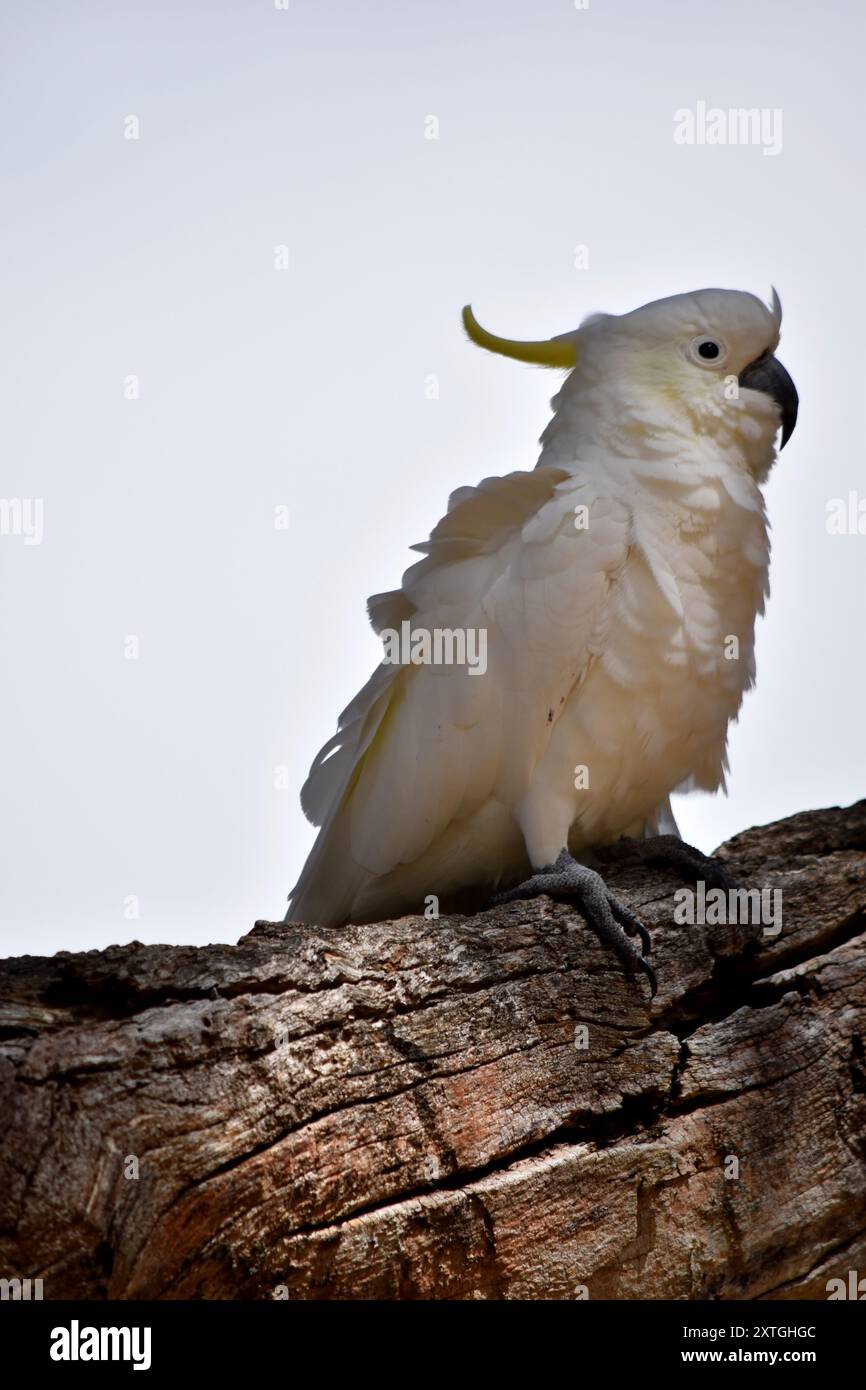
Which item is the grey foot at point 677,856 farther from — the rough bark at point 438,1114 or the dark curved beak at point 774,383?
the dark curved beak at point 774,383

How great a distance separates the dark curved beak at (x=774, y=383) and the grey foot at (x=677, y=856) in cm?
117

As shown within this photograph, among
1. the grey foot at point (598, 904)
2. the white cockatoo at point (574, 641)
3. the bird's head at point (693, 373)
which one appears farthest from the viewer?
the bird's head at point (693, 373)

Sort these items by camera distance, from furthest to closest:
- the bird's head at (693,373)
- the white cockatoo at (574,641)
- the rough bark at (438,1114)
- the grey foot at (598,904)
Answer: the bird's head at (693,373)
the white cockatoo at (574,641)
the grey foot at (598,904)
the rough bark at (438,1114)

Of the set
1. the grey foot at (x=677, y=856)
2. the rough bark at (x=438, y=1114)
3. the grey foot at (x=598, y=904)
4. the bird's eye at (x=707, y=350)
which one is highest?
the bird's eye at (x=707, y=350)

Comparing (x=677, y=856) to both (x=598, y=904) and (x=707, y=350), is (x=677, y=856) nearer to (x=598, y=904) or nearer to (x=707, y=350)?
(x=598, y=904)

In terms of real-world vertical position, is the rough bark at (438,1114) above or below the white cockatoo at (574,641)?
below

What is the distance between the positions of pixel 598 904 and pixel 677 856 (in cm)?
46

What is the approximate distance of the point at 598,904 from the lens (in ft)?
9.11

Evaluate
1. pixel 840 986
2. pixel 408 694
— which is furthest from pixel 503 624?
pixel 840 986

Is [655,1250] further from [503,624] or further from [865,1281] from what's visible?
[503,624]

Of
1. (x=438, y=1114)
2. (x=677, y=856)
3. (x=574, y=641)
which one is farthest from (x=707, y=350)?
(x=438, y=1114)

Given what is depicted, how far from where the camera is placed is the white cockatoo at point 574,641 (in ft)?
9.95

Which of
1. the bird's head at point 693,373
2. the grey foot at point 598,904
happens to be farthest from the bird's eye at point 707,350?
the grey foot at point 598,904
